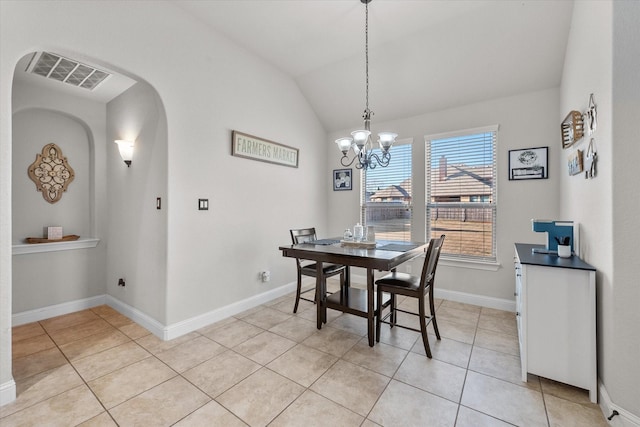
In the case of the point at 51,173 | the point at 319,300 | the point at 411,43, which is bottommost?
the point at 319,300

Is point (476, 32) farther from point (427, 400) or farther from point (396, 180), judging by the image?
point (427, 400)

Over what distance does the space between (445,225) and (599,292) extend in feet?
6.77

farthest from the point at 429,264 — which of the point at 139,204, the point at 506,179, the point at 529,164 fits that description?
the point at 139,204

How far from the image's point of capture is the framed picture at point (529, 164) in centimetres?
311

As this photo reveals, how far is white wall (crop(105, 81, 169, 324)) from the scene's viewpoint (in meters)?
2.71

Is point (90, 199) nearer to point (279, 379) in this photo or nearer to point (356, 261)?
point (279, 379)

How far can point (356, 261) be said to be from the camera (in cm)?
233

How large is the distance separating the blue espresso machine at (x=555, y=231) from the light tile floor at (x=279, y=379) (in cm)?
97

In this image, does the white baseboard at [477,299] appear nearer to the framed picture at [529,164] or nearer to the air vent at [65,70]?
the framed picture at [529,164]

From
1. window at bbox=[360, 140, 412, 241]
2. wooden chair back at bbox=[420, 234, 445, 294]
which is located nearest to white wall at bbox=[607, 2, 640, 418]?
wooden chair back at bbox=[420, 234, 445, 294]

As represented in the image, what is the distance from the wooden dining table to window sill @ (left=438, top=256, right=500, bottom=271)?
1.07m

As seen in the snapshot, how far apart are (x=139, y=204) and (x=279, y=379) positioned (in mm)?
2383

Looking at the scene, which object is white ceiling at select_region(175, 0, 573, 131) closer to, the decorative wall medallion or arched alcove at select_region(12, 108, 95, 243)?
arched alcove at select_region(12, 108, 95, 243)

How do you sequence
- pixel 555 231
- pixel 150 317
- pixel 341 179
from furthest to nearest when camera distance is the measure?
pixel 341 179, pixel 150 317, pixel 555 231
